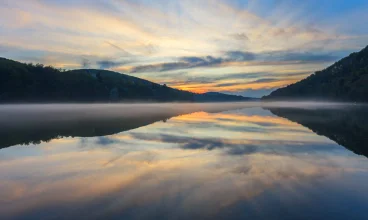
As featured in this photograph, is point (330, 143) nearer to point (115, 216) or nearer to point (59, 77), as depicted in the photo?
point (115, 216)

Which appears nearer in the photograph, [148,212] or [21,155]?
[148,212]

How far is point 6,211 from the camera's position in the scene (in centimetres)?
779

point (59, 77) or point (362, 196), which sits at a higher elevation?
point (59, 77)

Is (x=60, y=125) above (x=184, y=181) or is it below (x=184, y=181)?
below

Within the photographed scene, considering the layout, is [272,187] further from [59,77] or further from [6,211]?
[59,77]

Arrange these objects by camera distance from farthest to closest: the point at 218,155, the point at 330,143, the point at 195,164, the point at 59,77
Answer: the point at 59,77 < the point at 330,143 < the point at 218,155 < the point at 195,164

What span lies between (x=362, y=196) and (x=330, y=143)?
1185 cm

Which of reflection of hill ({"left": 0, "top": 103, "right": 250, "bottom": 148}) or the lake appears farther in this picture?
reflection of hill ({"left": 0, "top": 103, "right": 250, "bottom": 148})

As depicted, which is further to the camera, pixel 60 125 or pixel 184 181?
pixel 60 125

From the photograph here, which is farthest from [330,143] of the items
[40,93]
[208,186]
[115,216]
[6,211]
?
[40,93]

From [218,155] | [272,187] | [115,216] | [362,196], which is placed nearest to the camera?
[115,216]

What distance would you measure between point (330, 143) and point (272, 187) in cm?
1244

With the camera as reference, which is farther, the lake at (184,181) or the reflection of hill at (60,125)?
the reflection of hill at (60,125)

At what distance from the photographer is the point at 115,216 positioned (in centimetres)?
734
